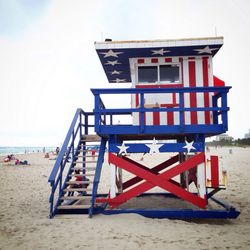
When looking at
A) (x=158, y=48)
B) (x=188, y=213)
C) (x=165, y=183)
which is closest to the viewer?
(x=188, y=213)

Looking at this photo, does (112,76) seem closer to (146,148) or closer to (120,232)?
(146,148)

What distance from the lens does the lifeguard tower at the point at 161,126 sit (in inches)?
274

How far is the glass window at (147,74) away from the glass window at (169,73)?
0.22 metres

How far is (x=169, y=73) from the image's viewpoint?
830 centimetres

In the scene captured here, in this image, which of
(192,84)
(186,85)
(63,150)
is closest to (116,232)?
(63,150)

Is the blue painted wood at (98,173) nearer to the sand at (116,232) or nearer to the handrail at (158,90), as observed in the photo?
the sand at (116,232)

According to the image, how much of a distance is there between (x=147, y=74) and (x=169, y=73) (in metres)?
0.69

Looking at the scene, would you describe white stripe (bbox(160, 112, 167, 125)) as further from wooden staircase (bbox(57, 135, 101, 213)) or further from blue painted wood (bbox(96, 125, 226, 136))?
wooden staircase (bbox(57, 135, 101, 213))

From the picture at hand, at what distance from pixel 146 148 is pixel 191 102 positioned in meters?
2.07

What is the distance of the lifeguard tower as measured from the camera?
6.96 meters

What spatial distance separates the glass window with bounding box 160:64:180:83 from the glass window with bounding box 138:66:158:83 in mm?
221

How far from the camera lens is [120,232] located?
18.8 feet

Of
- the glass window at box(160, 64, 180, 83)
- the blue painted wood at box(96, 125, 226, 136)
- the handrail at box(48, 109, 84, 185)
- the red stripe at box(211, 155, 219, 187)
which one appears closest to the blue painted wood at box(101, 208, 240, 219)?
the red stripe at box(211, 155, 219, 187)

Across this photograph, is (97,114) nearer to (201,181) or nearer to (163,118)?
(163,118)
